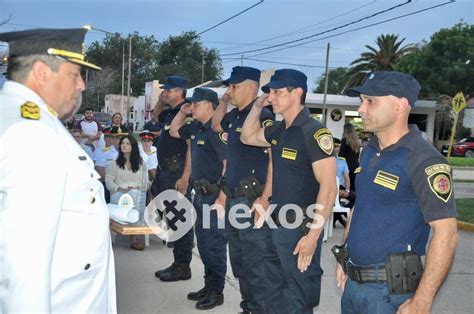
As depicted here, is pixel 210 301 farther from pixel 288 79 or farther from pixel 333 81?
pixel 333 81

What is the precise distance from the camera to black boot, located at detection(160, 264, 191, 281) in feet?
17.6

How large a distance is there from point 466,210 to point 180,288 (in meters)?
7.32

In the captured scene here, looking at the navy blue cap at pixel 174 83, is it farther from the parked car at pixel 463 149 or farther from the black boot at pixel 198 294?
the parked car at pixel 463 149

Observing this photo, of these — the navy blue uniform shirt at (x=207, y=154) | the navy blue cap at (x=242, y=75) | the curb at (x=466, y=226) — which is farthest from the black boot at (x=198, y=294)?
the curb at (x=466, y=226)

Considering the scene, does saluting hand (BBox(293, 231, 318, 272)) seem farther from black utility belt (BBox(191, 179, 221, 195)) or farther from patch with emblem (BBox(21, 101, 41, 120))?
patch with emblem (BBox(21, 101, 41, 120))

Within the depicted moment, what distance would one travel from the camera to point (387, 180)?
7.99ft

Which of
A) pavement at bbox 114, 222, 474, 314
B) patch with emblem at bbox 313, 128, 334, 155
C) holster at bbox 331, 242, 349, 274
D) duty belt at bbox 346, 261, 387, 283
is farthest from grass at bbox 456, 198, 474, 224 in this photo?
duty belt at bbox 346, 261, 387, 283

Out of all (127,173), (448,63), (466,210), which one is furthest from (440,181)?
(448,63)

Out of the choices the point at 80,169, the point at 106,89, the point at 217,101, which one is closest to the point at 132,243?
the point at 217,101

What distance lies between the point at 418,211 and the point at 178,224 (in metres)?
3.86

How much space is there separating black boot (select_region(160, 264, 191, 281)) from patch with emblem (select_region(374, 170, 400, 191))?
339 cm

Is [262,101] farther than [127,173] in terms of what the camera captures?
No

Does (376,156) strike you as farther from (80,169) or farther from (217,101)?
(217,101)

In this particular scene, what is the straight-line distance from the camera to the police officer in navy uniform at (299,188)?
3314 mm
